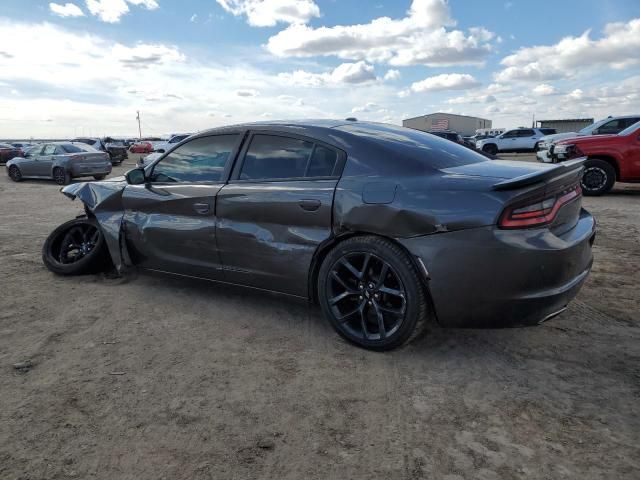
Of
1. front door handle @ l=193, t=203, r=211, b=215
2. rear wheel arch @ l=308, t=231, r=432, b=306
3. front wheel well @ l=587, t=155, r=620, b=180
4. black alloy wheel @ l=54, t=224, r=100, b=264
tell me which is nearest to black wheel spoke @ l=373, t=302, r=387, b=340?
rear wheel arch @ l=308, t=231, r=432, b=306

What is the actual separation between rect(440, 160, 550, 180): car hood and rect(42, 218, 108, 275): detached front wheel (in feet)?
11.1

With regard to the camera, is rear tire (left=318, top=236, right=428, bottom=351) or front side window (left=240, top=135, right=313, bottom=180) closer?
rear tire (left=318, top=236, right=428, bottom=351)

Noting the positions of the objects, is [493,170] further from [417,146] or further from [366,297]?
[366,297]

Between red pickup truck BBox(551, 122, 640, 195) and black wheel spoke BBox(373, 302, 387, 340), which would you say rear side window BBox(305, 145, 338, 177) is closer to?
black wheel spoke BBox(373, 302, 387, 340)

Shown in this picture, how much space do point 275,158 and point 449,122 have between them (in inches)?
3041

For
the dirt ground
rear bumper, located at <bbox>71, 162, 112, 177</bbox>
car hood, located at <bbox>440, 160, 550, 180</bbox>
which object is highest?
car hood, located at <bbox>440, 160, 550, 180</bbox>

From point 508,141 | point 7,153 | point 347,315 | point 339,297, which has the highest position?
point 508,141

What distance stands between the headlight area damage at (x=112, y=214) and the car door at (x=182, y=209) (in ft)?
0.26

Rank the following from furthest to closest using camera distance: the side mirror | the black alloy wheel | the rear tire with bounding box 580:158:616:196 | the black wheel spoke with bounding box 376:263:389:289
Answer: the rear tire with bounding box 580:158:616:196 < the black alloy wheel < the side mirror < the black wheel spoke with bounding box 376:263:389:289

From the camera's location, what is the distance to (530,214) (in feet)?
8.67

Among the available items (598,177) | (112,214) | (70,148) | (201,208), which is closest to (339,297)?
(201,208)

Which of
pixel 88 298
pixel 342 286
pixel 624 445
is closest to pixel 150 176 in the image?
pixel 88 298

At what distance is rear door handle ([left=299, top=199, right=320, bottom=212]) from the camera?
3.21 metres

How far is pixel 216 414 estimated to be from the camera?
8.04ft
